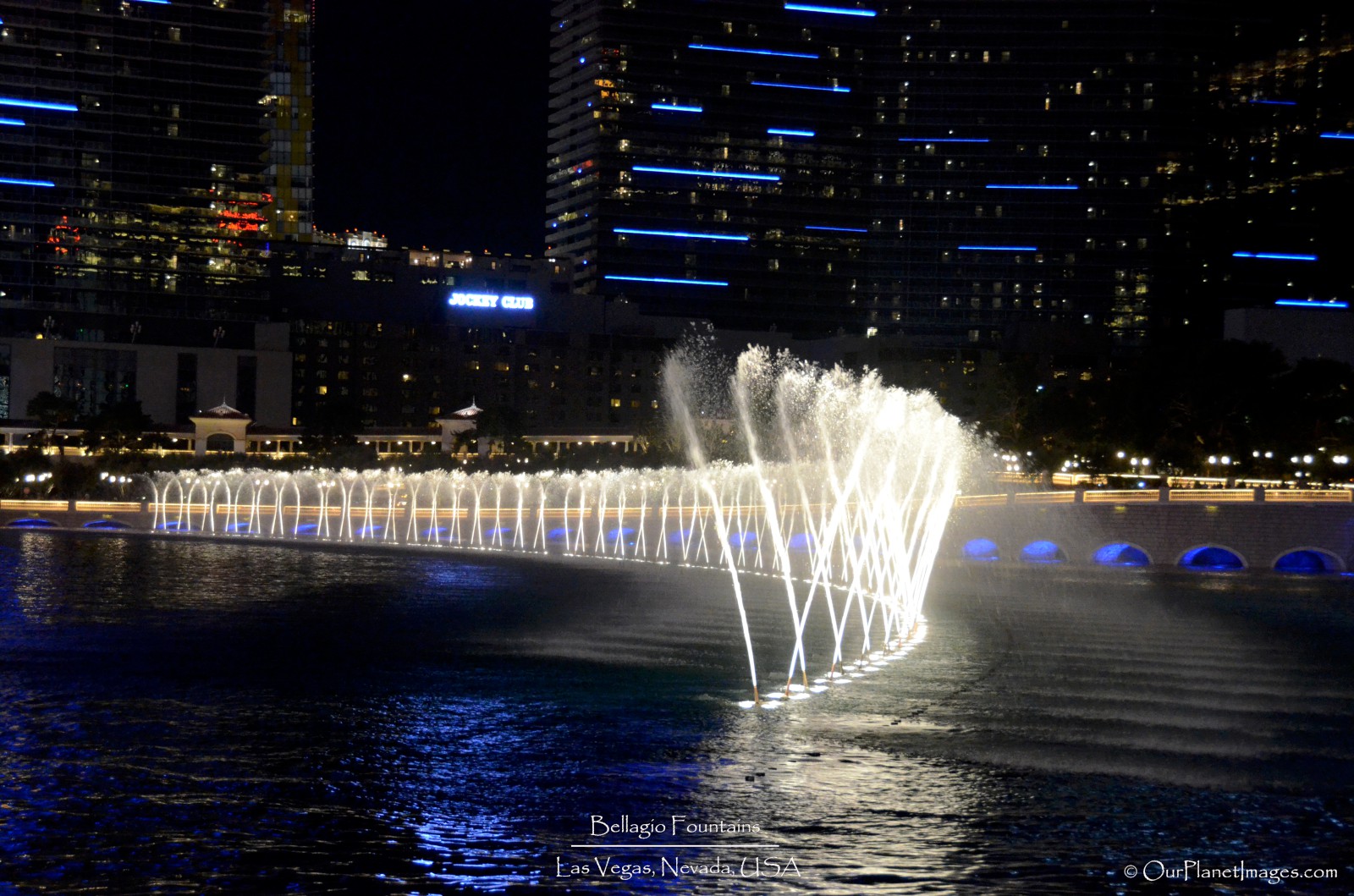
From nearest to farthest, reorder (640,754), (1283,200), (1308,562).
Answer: (640,754) → (1308,562) → (1283,200)

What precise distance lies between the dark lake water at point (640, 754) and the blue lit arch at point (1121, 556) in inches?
886

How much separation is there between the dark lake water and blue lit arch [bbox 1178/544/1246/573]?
68.7 ft

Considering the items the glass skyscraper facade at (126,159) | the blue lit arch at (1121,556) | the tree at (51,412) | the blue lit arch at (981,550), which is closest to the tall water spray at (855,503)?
the blue lit arch at (981,550)

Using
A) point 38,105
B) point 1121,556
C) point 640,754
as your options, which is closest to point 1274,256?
point 1121,556

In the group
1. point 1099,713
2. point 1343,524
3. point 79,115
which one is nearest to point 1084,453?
point 1343,524

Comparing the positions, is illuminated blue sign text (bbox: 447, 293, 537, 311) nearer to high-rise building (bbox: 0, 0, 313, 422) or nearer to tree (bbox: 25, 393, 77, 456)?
high-rise building (bbox: 0, 0, 313, 422)

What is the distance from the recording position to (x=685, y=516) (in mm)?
91562

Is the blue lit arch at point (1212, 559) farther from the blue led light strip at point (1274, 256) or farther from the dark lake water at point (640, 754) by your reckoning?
the blue led light strip at point (1274, 256)

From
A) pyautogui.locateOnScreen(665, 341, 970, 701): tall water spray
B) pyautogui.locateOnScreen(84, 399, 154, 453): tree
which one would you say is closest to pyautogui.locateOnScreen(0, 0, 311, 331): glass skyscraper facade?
pyautogui.locateOnScreen(84, 399, 154, 453): tree

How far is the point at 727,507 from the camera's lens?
91125 mm

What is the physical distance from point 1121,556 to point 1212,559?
4.52m

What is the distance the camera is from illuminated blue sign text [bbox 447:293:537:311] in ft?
646

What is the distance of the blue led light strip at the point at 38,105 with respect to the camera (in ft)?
527

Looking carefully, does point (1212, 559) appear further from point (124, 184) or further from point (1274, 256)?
point (1274, 256)
